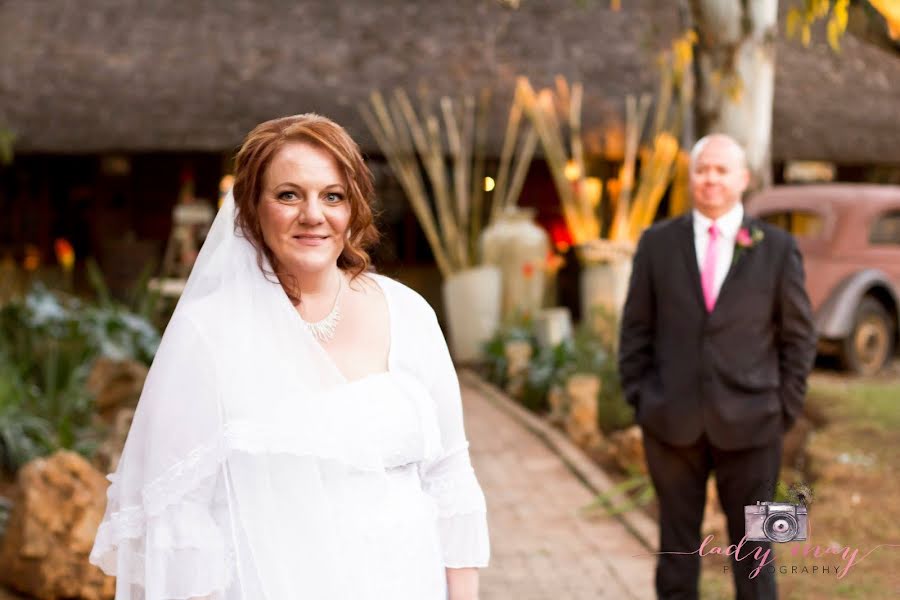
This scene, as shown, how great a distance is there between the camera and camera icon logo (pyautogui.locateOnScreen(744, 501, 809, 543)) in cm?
354

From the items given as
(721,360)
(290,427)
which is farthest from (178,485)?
(721,360)

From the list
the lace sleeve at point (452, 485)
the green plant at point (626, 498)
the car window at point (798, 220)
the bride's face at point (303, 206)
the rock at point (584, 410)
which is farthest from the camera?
the car window at point (798, 220)

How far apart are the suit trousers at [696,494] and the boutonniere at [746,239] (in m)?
0.65

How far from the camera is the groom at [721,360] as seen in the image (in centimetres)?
399

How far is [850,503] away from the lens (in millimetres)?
5969

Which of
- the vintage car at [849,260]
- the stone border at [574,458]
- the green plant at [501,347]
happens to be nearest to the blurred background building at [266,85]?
the green plant at [501,347]

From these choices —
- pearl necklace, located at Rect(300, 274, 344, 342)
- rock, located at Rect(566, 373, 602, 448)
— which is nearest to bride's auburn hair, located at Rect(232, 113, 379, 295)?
pearl necklace, located at Rect(300, 274, 344, 342)

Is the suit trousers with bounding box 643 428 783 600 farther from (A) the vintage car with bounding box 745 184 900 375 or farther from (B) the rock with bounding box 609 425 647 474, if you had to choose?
(A) the vintage car with bounding box 745 184 900 375

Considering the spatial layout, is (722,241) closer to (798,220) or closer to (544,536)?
(544,536)

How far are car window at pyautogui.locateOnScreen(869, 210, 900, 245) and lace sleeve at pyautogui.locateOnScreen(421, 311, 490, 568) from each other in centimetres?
929

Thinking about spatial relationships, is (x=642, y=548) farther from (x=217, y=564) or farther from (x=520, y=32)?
(x=520, y=32)

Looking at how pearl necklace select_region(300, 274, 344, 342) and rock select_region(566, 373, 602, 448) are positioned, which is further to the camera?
rock select_region(566, 373, 602, 448)

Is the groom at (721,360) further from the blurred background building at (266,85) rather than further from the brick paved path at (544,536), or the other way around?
the blurred background building at (266,85)

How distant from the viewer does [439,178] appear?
12.0m
